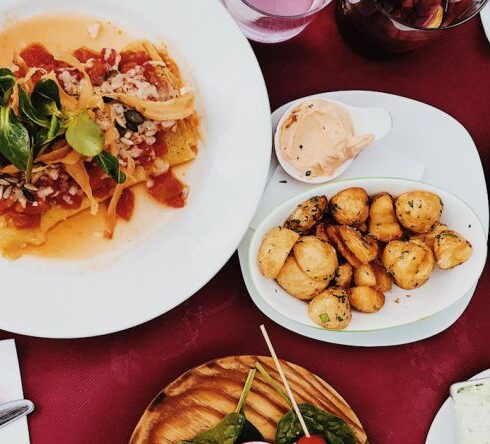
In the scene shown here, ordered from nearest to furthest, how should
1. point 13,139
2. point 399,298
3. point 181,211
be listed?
point 13,139 < point 399,298 < point 181,211

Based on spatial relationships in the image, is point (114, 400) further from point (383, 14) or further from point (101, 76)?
point (383, 14)

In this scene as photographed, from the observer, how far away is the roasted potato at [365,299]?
1.76m

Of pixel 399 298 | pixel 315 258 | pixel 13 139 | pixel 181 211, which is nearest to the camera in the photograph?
pixel 13 139

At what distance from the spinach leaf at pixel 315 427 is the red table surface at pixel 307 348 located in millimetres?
124

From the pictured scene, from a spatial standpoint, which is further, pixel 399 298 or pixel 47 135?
pixel 399 298

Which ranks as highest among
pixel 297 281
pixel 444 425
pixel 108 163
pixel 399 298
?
pixel 108 163

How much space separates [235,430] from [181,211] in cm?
59

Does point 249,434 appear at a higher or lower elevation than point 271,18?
lower

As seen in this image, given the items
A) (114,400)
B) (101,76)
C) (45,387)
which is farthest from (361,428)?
(101,76)

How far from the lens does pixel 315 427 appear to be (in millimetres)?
1869

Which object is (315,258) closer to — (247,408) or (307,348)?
(307,348)

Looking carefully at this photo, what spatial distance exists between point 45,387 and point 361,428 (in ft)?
2.80

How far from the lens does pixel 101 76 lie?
1.88 meters

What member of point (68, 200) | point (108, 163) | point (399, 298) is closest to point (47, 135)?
point (108, 163)
